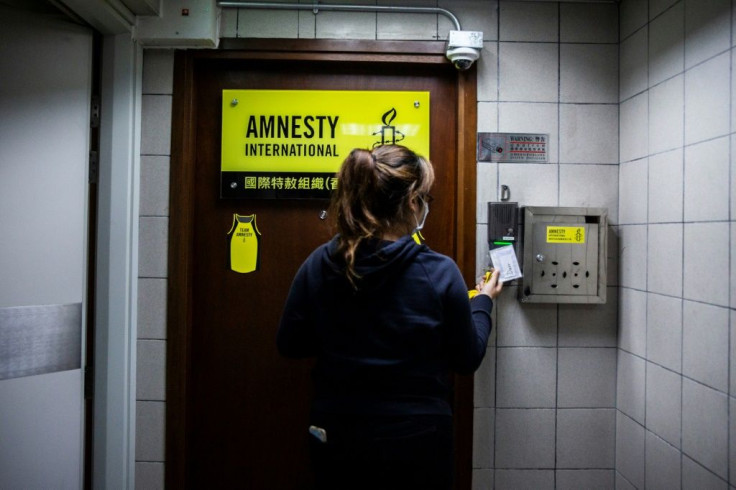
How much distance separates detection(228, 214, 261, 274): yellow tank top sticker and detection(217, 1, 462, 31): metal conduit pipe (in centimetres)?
84

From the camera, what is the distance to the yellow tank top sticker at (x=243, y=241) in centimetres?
186

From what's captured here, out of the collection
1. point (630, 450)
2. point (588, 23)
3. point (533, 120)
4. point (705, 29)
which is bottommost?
point (630, 450)

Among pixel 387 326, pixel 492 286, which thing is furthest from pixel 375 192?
pixel 492 286

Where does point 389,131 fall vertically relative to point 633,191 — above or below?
above

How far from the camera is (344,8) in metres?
1.78

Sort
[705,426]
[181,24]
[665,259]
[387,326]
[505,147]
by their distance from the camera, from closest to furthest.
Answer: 1. [387,326]
2. [705,426]
3. [665,259]
4. [181,24]
5. [505,147]

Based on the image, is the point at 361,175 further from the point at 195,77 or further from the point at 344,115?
the point at 195,77

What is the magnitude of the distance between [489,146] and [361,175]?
92 cm

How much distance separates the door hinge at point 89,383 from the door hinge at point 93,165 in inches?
28.9

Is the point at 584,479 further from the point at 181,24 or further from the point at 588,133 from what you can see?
the point at 181,24

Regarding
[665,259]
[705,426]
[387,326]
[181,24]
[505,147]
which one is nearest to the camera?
[387,326]

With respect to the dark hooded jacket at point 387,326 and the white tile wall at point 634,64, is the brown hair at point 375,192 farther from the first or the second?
the white tile wall at point 634,64

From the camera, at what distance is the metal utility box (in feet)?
5.65

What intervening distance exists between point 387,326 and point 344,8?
4.48ft
